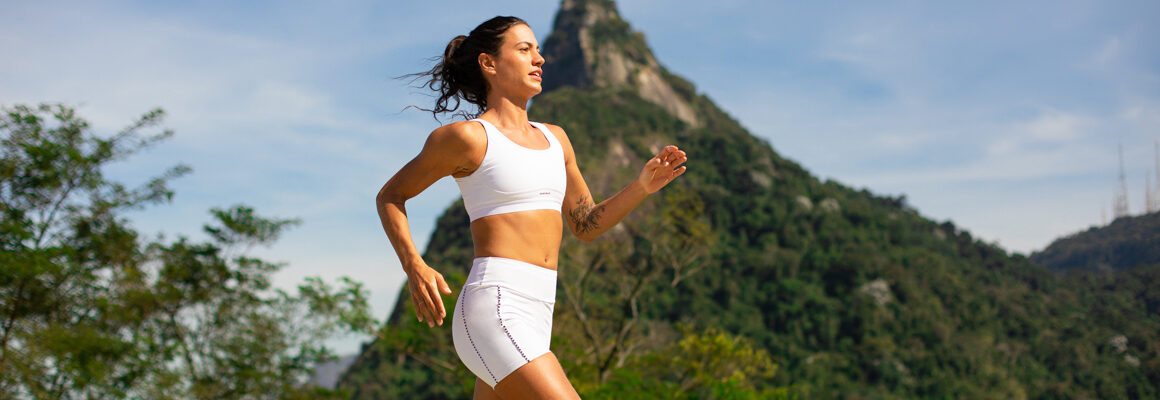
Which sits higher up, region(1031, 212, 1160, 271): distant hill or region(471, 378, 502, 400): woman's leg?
region(1031, 212, 1160, 271): distant hill

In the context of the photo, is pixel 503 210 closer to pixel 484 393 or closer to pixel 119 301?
pixel 484 393

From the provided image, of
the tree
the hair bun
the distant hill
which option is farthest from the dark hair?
the distant hill

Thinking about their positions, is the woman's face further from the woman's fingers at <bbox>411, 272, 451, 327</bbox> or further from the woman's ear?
the woman's fingers at <bbox>411, 272, 451, 327</bbox>

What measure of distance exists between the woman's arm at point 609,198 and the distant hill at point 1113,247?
54934 mm

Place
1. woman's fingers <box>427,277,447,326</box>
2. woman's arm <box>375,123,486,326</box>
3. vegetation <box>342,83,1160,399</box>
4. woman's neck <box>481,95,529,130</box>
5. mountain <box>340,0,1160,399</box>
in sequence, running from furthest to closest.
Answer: vegetation <box>342,83,1160,399</box> < mountain <box>340,0,1160,399</box> < woman's neck <box>481,95,529,130</box> < woman's arm <box>375,123,486,326</box> < woman's fingers <box>427,277,447,326</box>

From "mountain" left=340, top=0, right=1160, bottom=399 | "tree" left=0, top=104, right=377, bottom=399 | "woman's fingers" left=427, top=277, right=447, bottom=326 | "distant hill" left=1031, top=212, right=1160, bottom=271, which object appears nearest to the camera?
"woman's fingers" left=427, top=277, right=447, bottom=326


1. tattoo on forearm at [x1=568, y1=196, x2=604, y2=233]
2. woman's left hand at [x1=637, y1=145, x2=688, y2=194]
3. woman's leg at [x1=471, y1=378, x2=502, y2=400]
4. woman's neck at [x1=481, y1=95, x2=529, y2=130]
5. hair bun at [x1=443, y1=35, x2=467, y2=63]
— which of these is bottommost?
woman's leg at [x1=471, y1=378, x2=502, y2=400]

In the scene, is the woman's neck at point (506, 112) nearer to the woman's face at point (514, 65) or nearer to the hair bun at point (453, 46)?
the woman's face at point (514, 65)

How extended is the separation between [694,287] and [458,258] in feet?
77.0

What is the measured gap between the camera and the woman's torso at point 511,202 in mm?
2857

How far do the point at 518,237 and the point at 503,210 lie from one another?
10cm

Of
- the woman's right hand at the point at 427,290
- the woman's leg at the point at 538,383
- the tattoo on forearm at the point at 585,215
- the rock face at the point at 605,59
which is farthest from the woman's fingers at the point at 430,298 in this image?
the rock face at the point at 605,59

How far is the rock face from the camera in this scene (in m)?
132

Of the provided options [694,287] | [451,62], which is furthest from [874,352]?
[451,62]
